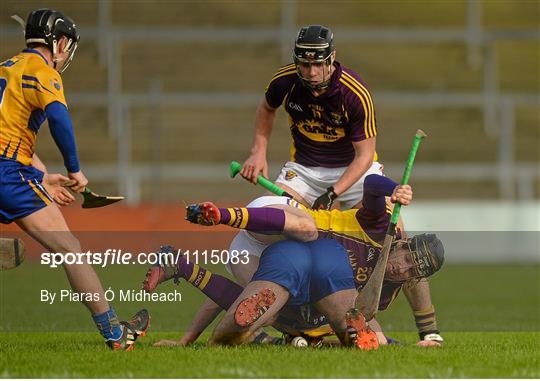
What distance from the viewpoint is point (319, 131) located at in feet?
27.4

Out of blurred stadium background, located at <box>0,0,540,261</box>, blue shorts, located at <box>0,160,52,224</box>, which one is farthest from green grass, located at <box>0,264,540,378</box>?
blurred stadium background, located at <box>0,0,540,261</box>

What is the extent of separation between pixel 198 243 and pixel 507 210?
37.1ft

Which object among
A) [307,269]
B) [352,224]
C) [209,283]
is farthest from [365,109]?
[209,283]

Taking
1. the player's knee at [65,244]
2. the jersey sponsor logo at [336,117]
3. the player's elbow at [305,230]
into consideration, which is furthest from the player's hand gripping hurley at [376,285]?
the player's knee at [65,244]

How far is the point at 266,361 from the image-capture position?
6.22 m

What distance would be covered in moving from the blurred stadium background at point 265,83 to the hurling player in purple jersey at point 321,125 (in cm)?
880

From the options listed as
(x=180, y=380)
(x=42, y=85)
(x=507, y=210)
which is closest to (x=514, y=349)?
(x=180, y=380)

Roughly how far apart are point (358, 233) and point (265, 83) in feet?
46.8

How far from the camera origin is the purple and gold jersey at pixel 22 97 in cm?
648

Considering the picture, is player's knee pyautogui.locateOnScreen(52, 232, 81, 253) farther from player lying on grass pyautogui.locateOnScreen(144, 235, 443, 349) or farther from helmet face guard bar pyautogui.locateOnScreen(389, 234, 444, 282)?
helmet face guard bar pyautogui.locateOnScreen(389, 234, 444, 282)

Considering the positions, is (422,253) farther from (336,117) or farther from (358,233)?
(336,117)

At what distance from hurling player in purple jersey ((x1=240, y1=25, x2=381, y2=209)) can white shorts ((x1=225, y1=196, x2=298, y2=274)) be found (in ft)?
3.11

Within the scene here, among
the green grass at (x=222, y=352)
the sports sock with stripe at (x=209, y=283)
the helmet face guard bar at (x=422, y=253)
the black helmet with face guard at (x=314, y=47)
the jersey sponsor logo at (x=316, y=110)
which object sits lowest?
the green grass at (x=222, y=352)

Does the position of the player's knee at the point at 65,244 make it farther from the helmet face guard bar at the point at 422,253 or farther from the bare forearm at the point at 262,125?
the bare forearm at the point at 262,125
